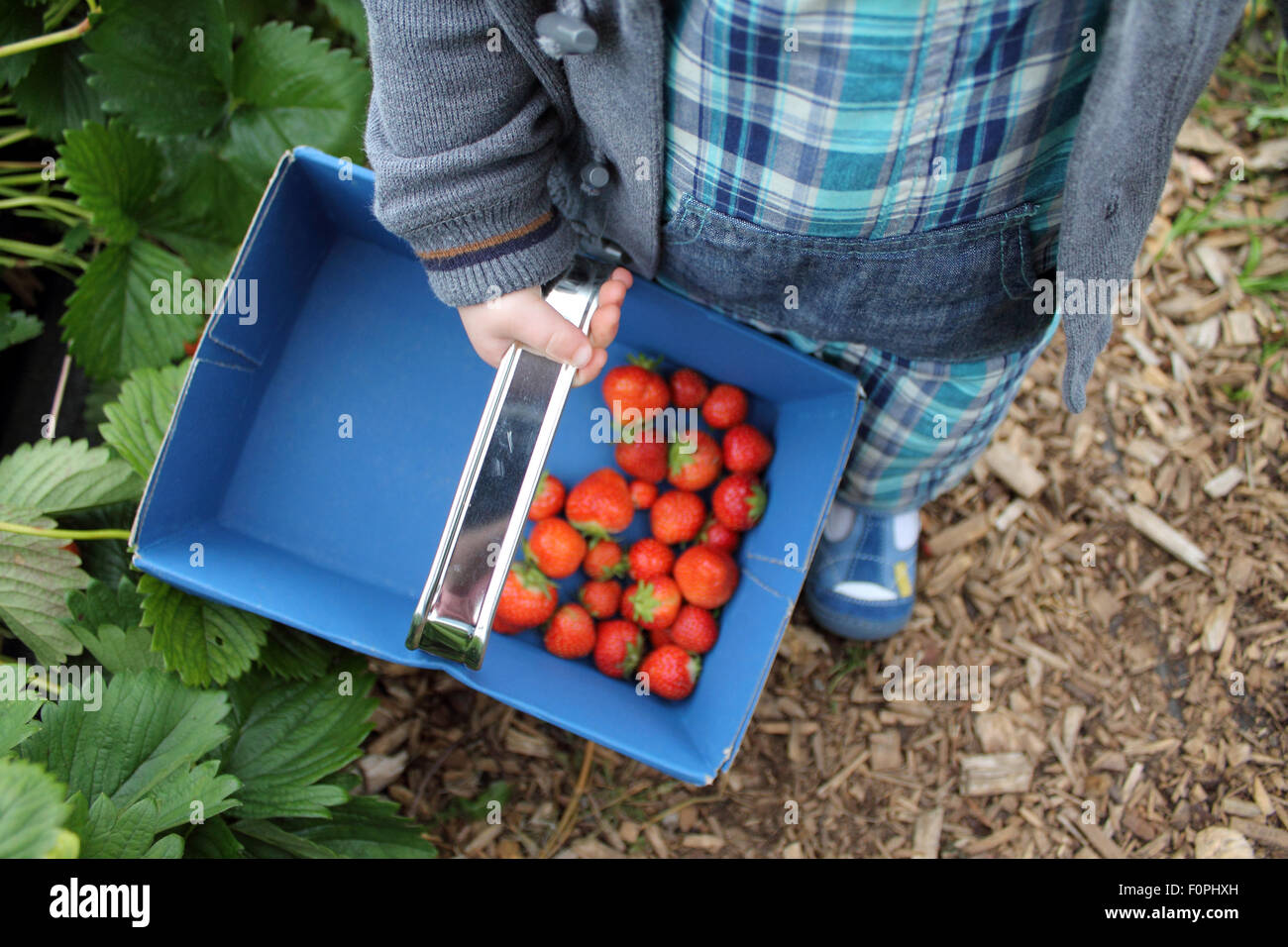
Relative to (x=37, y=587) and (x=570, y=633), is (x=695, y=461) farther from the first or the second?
(x=37, y=587)

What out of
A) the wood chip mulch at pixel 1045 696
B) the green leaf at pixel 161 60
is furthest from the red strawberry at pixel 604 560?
the green leaf at pixel 161 60

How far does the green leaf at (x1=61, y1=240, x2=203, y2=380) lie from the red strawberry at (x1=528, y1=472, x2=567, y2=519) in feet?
1.54

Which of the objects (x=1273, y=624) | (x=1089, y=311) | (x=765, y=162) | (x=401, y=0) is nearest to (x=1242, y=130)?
(x=1273, y=624)

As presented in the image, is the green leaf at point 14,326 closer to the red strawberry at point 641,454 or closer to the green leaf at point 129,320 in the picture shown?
the green leaf at point 129,320

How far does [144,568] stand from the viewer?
2.89 feet

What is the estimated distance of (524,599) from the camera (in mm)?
1019

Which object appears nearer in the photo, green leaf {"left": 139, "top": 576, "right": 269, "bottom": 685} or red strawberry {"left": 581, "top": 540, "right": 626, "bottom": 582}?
green leaf {"left": 139, "top": 576, "right": 269, "bottom": 685}

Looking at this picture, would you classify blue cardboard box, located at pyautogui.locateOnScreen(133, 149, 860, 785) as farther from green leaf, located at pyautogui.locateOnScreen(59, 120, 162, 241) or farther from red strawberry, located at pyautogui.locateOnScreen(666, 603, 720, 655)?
green leaf, located at pyautogui.locateOnScreen(59, 120, 162, 241)

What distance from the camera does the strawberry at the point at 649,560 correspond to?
3.52 ft

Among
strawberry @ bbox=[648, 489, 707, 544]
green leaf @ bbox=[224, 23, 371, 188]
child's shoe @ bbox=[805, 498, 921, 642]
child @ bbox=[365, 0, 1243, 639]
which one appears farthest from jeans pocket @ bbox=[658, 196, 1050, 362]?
green leaf @ bbox=[224, 23, 371, 188]

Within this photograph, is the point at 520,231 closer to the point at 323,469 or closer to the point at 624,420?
the point at 624,420

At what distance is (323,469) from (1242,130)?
1.45 m

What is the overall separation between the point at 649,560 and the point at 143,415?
584 millimetres

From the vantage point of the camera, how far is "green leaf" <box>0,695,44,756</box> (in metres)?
0.77
